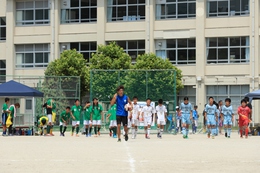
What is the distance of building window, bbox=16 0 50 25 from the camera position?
6420 centimetres

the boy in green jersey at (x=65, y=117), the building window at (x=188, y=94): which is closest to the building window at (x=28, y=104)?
the boy in green jersey at (x=65, y=117)

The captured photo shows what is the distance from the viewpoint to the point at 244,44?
57.8 metres

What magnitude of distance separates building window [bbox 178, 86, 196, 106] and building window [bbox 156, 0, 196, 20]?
5.45 m

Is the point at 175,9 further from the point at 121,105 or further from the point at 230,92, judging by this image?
the point at 121,105

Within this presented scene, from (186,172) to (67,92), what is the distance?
1074 inches

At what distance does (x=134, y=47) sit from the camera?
6141 centimetres

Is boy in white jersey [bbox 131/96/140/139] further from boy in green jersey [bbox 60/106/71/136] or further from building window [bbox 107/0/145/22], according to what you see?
building window [bbox 107/0/145/22]

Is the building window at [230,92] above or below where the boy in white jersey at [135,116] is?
above

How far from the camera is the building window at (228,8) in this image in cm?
5794

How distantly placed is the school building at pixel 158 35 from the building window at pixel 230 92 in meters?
0.07

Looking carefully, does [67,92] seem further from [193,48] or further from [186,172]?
[186,172]

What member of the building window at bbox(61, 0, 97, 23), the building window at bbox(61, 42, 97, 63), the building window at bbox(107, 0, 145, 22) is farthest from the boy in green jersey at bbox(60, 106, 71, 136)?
the building window at bbox(61, 0, 97, 23)

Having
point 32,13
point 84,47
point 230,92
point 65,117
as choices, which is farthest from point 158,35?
point 65,117

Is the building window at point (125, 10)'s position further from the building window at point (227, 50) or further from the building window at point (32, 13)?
the building window at point (227, 50)
